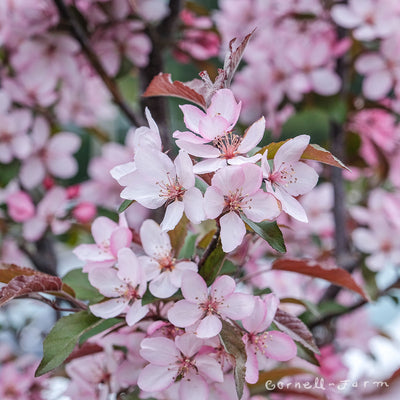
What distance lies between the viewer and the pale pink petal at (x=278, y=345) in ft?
1.38

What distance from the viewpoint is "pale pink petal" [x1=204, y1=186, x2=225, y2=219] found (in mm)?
365

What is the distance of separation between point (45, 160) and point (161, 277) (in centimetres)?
63

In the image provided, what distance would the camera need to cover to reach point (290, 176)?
15.8 inches

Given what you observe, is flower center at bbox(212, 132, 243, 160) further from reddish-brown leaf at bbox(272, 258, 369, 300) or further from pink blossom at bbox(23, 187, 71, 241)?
pink blossom at bbox(23, 187, 71, 241)

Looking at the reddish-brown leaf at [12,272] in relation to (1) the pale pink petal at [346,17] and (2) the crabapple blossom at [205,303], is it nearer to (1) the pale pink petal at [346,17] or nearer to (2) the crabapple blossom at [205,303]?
(2) the crabapple blossom at [205,303]

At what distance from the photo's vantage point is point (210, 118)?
379mm

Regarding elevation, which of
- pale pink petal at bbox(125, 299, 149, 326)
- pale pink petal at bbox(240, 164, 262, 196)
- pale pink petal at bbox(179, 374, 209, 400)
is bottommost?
pale pink petal at bbox(179, 374, 209, 400)

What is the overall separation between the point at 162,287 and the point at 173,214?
0.07 m

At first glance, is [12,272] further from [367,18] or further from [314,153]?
[367,18]

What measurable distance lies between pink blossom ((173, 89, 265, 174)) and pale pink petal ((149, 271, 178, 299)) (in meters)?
0.10

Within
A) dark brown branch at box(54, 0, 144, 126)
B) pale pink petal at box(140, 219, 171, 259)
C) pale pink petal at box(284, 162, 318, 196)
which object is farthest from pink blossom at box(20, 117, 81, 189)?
pale pink petal at box(284, 162, 318, 196)

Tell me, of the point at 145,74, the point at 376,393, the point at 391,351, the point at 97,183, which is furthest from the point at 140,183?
the point at 391,351

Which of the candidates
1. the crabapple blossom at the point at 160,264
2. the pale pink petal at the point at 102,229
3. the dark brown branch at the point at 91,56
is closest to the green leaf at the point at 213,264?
the crabapple blossom at the point at 160,264

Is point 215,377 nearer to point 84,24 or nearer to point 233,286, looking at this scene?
point 233,286
